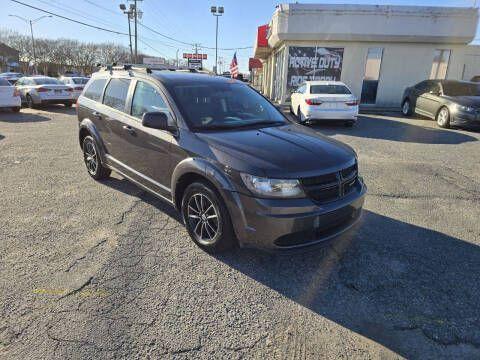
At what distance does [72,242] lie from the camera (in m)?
3.86

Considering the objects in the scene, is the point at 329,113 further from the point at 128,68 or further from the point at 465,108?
the point at 128,68

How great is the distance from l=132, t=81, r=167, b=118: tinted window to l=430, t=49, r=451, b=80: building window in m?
18.4

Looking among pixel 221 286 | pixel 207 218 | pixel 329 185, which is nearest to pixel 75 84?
pixel 207 218

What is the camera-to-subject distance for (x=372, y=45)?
58.6ft

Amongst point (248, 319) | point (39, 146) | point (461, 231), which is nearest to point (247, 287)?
point (248, 319)

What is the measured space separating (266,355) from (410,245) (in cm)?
233

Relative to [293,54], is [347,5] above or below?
above

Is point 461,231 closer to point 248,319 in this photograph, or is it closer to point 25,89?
point 248,319

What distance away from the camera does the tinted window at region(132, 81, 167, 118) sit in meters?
4.08

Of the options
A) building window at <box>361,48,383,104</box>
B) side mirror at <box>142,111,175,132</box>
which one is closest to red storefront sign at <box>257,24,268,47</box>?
building window at <box>361,48,383,104</box>

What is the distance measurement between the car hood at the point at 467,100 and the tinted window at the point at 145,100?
10.7 metres

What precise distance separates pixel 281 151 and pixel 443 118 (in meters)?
10.9

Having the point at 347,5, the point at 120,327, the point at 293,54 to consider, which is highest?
the point at 347,5

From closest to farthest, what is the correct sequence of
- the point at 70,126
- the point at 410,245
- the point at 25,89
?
the point at 410,245 → the point at 70,126 → the point at 25,89
